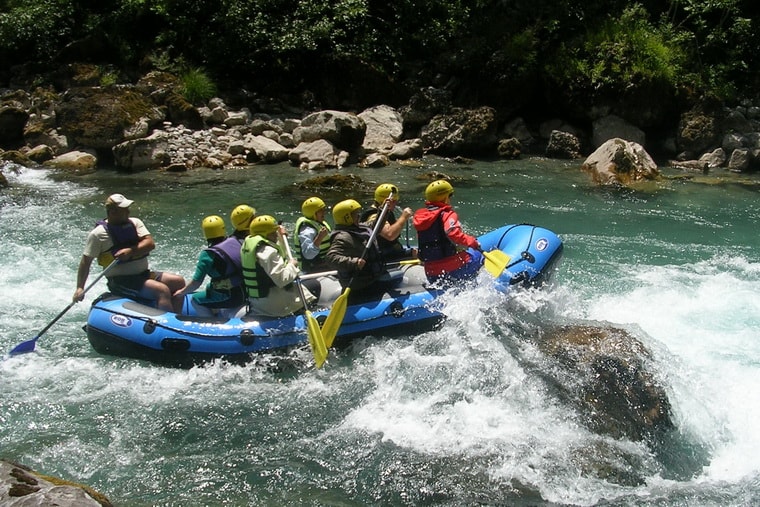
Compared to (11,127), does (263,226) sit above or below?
above

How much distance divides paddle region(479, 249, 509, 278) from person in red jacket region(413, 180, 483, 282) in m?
0.15

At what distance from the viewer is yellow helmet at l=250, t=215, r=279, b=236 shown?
5.71 metres

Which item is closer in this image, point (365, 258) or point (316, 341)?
point (316, 341)

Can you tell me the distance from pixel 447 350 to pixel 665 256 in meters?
4.30

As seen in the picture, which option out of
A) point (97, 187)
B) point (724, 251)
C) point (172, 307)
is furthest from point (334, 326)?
point (97, 187)

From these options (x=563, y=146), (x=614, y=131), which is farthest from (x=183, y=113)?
(x=614, y=131)

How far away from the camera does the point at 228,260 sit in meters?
5.90

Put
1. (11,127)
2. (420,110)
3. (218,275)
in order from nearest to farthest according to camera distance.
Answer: (218,275) < (11,127) < (420,110)

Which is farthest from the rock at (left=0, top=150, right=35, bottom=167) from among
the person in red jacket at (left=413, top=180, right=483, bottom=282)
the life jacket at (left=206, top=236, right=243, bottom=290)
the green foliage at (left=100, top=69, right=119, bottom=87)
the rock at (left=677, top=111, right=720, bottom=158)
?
the rock at (left=677, top=111, right=720, bottom=158)

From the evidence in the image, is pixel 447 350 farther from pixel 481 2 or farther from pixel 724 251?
pixel 481 2

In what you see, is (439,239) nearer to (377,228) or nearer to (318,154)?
(377,228)

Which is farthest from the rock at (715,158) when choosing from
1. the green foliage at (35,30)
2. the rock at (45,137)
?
the green foliage at (35,30)

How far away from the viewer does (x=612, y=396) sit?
16.6 ft

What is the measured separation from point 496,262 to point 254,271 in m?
2.13
